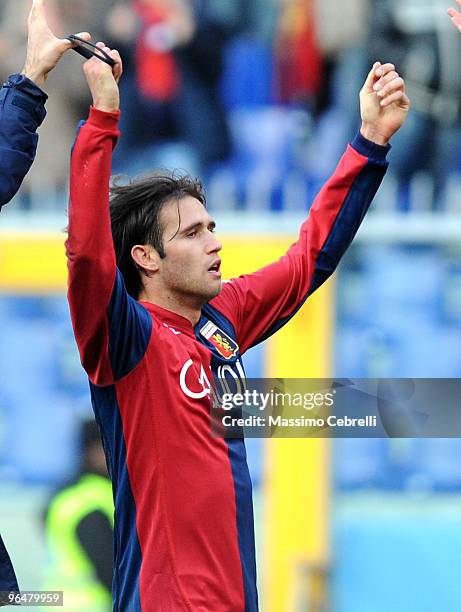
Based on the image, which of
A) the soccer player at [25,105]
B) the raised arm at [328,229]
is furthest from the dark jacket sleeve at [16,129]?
the raised arm at [328,229]

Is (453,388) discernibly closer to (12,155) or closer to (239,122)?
(239,122)

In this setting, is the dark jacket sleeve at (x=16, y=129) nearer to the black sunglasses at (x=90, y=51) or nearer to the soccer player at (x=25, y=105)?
the soccer player at (x=25, y=105)

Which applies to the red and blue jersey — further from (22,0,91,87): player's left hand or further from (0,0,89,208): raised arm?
(22,0,91,87): player's left hand

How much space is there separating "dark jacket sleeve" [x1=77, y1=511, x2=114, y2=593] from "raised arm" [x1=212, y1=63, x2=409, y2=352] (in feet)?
7.39

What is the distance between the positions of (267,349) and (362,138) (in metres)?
2.17

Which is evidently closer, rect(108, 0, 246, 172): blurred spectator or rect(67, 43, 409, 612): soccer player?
rect(67, 43, 409, 612): soccer player

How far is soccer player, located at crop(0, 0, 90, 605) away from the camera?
112 inches

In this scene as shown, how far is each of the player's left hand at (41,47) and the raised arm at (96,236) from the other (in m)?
0.08

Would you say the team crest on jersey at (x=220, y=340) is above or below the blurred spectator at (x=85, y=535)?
above

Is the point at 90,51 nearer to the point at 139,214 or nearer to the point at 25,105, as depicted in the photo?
the point at 25,105

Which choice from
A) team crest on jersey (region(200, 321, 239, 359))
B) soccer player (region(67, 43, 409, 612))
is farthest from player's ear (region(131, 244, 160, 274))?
team crest on jersey (region(200, 321, 239, 359))

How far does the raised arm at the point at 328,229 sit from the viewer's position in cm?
346

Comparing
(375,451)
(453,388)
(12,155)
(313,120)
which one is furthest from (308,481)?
(12,155)

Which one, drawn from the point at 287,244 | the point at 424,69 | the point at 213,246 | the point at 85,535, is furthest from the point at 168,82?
the point at 213,246
